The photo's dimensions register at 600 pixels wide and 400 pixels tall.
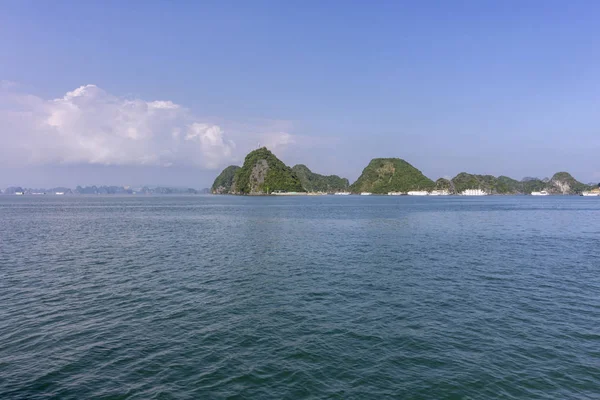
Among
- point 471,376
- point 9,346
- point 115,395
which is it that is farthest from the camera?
point 9,346

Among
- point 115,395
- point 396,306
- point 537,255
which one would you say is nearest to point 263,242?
point 396,306

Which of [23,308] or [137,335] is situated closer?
[137,335]

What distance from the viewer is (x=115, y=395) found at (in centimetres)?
1217

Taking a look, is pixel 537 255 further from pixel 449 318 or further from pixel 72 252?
pixel 72 252

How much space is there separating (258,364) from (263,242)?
1399 inches

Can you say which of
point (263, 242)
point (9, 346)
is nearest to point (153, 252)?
point (263, 242)

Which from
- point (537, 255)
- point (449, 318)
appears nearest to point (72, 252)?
point (449, 318)

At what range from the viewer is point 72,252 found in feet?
131

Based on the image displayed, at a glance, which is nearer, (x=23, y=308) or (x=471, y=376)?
(x=471, y=376)

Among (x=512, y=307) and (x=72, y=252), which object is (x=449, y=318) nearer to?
(x=512, y=307)

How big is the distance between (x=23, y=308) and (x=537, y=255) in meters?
46.2

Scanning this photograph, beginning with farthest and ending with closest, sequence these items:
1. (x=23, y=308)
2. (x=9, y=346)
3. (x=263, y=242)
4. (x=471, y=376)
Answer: (x=263, y=242) < (x=23, y=308) < (x=9, y=346) < (x=471, y=376)

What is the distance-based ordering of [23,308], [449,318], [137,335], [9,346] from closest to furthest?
[9,346] < [137,335] < [449,318] < [23,308]

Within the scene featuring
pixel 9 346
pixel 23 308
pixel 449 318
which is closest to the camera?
pixel 9 346
